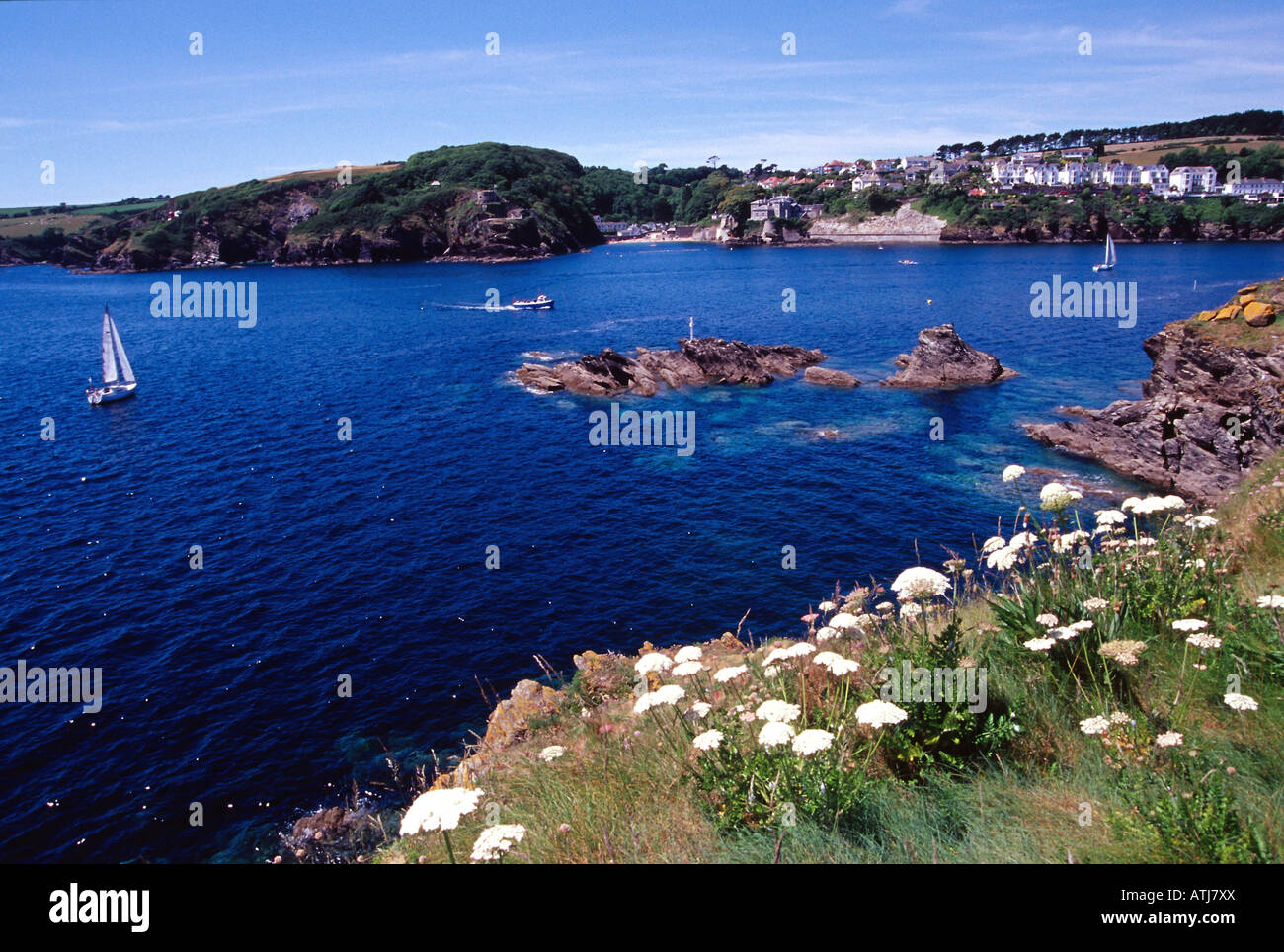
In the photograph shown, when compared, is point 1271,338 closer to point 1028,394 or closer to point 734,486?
point 1028,394

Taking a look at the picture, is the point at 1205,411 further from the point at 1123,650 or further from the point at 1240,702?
the point at 1240,702

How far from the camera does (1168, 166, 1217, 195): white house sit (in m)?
194

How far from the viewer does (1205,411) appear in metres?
39.1

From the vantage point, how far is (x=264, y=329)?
101 m

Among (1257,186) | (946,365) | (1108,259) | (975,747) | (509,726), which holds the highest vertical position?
(1257,186)

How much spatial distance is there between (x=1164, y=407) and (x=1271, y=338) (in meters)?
5.64
